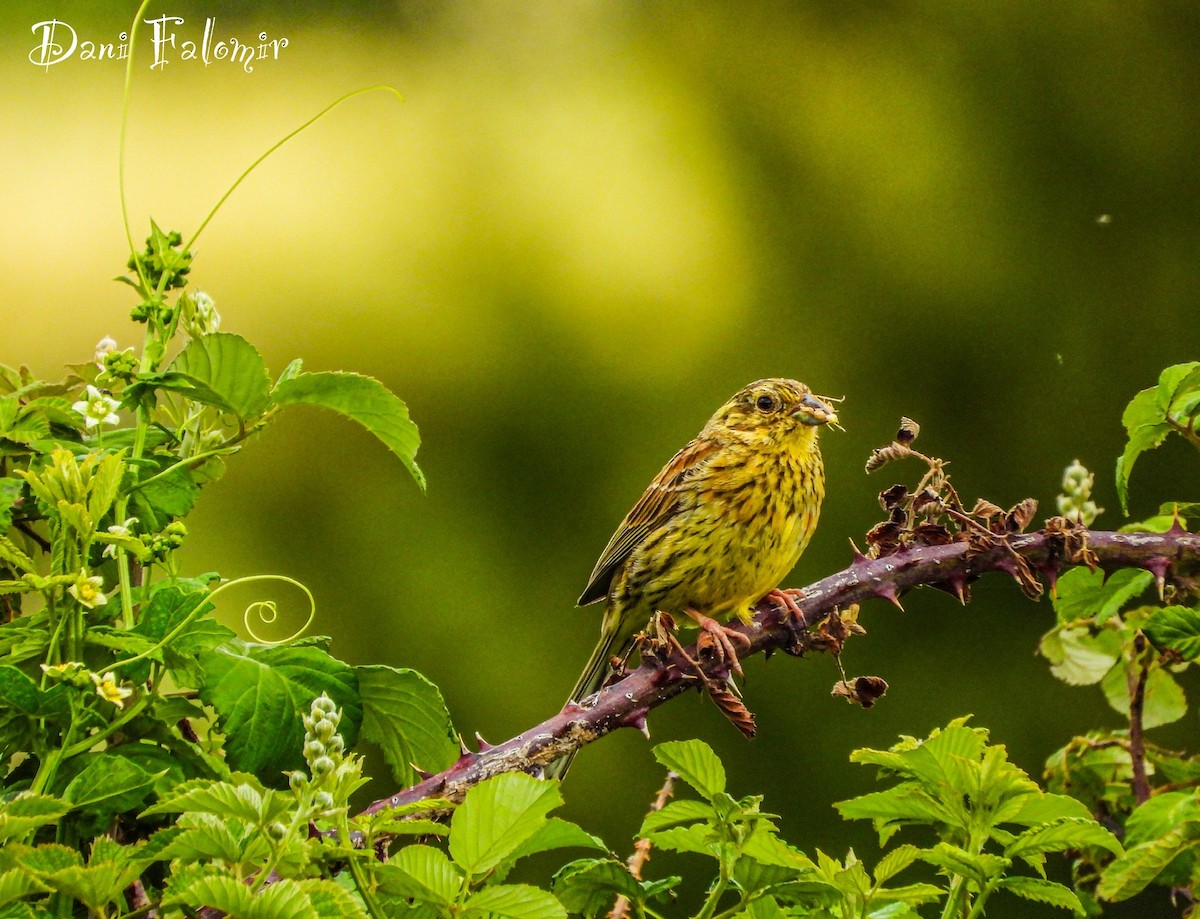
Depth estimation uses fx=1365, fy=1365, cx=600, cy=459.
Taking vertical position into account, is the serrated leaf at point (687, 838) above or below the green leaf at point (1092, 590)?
below

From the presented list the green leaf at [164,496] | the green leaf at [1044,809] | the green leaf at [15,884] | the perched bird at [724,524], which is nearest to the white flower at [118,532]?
the green leaf at [164,496]

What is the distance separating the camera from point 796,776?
3.58 meters

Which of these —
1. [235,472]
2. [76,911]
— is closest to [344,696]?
[76,911]

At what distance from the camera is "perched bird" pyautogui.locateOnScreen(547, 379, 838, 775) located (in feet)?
7.29

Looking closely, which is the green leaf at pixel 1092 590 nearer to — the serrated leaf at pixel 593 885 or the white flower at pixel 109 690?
the serrated leaf at pixel 593 885

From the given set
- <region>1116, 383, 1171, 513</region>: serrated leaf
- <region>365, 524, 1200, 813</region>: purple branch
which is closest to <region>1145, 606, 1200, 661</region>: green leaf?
<region>365, 524, 1200, 813</region>: purple branch

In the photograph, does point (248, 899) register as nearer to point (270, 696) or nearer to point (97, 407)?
point (270, 696)

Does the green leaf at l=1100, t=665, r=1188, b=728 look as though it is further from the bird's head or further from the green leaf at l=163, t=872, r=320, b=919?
the green leaf at l=163, t=872, r=320, b=919

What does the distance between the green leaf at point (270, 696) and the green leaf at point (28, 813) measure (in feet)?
0.57

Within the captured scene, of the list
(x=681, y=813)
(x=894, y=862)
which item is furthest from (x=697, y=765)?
(x=894, y=862)

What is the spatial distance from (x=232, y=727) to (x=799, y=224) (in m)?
3.69

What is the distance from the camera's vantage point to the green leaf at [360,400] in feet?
3.88

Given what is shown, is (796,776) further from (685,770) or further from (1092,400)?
(685,770)

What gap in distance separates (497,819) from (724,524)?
4.60 feet
